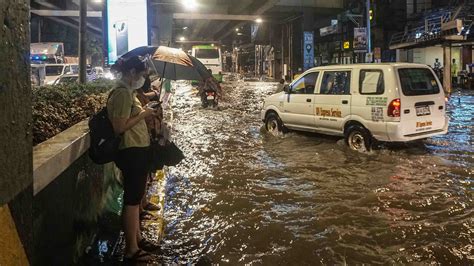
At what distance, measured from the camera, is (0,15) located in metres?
2.28

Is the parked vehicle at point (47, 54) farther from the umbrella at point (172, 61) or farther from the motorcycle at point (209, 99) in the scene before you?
the umbrella at point (172, 61)

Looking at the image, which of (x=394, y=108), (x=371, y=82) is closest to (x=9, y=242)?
(x=394, y=108)

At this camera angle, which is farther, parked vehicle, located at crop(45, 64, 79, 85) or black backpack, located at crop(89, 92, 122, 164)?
parked vehicle, located at crop(45, 64, 79, 85)

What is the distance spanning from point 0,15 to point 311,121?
8.75 meters

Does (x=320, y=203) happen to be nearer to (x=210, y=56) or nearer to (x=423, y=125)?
(x=423, y=125)

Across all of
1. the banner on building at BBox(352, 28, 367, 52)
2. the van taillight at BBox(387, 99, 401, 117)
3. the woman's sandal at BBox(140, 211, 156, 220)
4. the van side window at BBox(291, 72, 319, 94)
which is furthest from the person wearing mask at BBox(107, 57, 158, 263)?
the banner on building at BBox(352, 28, 367, 52)

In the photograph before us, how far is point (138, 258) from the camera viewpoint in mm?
4004

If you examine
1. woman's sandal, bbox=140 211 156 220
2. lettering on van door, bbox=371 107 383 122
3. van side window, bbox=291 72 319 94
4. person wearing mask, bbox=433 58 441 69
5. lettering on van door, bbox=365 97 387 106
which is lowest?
woman's sandal, bbox=140 211 156 220

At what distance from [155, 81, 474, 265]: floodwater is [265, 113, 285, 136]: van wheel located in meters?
0.96

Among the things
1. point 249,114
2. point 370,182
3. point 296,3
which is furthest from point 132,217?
point 296,3

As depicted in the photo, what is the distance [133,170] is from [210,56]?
27.1 metres

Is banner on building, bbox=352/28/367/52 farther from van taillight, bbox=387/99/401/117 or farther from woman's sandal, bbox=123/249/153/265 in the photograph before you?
woman's sandal, bbox=123/249/153/265

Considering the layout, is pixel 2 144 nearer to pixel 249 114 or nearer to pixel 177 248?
pixel 177 248

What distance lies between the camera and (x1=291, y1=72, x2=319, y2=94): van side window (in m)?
10.4
